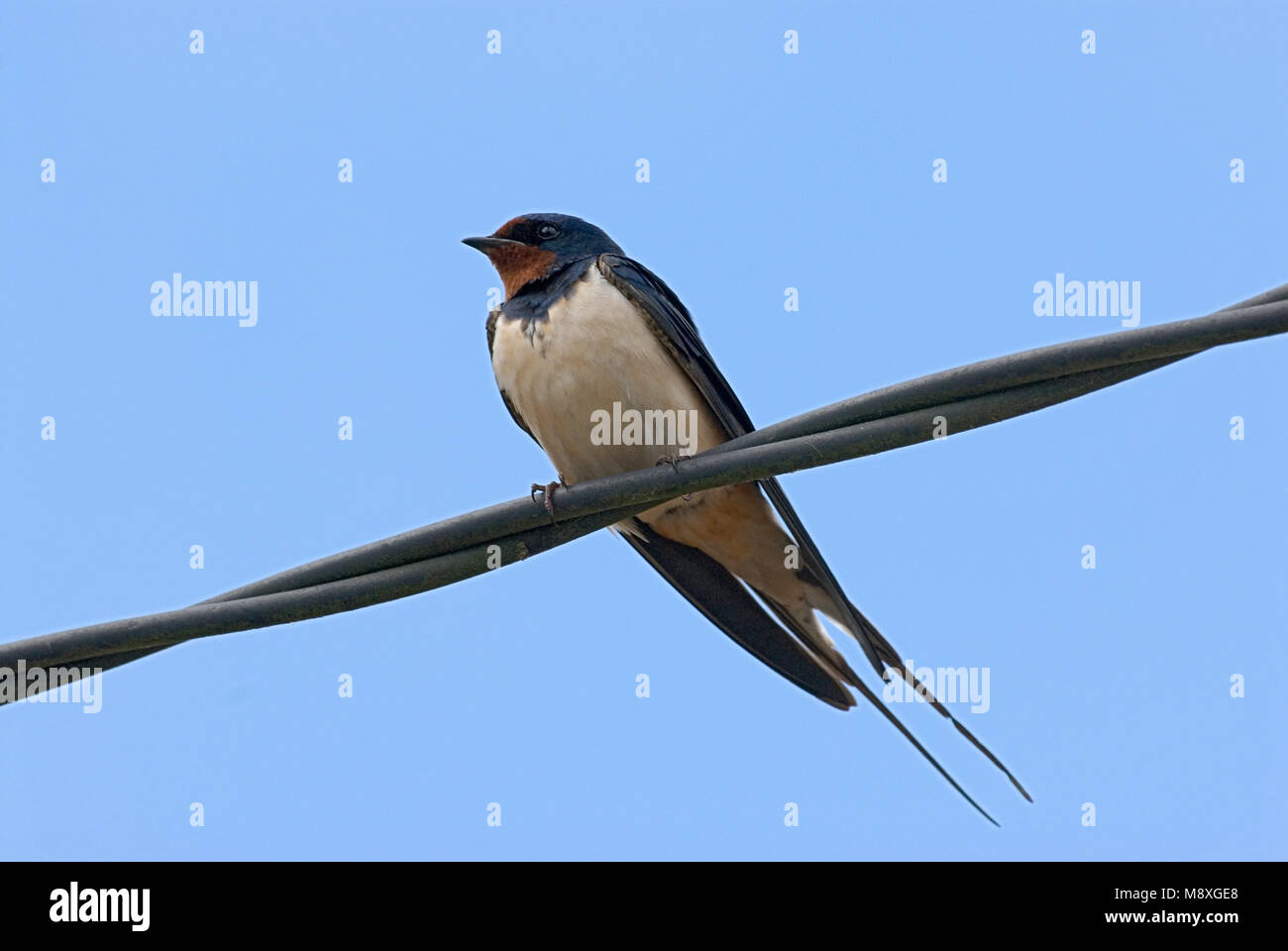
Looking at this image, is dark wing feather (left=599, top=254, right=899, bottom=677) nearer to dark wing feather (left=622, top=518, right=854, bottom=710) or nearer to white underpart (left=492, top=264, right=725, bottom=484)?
white underpart (left=492, top=264, right=725, bottom=484)

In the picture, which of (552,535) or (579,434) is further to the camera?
(579,434)

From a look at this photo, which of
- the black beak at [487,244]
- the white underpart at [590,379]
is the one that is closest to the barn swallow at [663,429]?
the white underpart at [590,379]

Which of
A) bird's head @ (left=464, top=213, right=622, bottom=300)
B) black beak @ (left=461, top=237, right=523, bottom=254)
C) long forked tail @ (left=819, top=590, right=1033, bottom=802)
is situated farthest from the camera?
black beak @ (left=461, top=237, right=523, bottom=254)

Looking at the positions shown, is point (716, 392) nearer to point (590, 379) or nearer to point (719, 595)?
point (590, 379)

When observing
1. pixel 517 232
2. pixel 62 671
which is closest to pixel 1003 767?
pixel 62 671

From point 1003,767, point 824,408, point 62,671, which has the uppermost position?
point 824,408

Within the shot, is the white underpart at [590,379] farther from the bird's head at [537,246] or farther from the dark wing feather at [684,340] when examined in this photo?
the bird's head at [537,246]

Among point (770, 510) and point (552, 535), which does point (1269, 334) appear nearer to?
point (552, 535)

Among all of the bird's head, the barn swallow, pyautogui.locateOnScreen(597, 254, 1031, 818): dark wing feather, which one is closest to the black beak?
the bird's head
